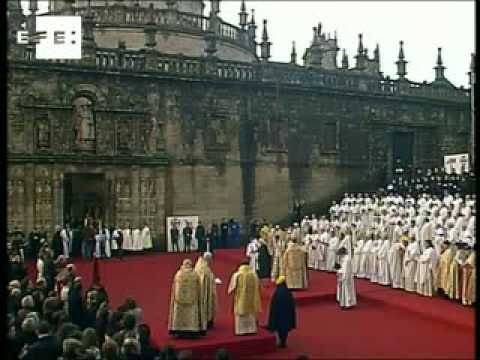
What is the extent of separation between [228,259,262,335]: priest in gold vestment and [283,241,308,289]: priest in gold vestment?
432cm

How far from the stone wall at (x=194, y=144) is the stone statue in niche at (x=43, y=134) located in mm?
36

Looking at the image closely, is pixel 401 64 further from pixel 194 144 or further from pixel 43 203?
pixel 43 203

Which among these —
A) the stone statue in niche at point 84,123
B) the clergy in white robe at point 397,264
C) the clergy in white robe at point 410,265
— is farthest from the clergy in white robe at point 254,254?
the stone statue in niche at point 84,123

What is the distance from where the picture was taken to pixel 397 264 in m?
16.6

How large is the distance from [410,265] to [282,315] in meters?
5.76

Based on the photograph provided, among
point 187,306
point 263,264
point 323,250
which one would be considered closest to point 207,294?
point 187,306

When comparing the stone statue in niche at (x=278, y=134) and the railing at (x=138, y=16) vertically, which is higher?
the railing at (x=138, y=16)

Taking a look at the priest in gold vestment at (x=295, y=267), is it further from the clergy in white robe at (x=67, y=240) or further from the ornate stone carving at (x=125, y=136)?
the ornate stone carving at (x=125, y=136)

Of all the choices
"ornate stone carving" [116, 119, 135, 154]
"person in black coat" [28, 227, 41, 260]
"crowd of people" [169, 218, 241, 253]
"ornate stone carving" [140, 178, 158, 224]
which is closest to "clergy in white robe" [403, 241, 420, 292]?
"crowd of people" [169, 218, 241, 253]

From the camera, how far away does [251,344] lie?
36.8 ft

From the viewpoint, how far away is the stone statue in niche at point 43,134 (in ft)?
79.0

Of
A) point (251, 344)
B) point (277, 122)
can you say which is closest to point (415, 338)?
point (251, 344)

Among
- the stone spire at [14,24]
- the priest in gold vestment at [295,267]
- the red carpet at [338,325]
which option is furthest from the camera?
the stone spire at [14,24]

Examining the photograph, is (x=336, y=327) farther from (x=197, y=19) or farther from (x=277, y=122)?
(x=197, y=19)
